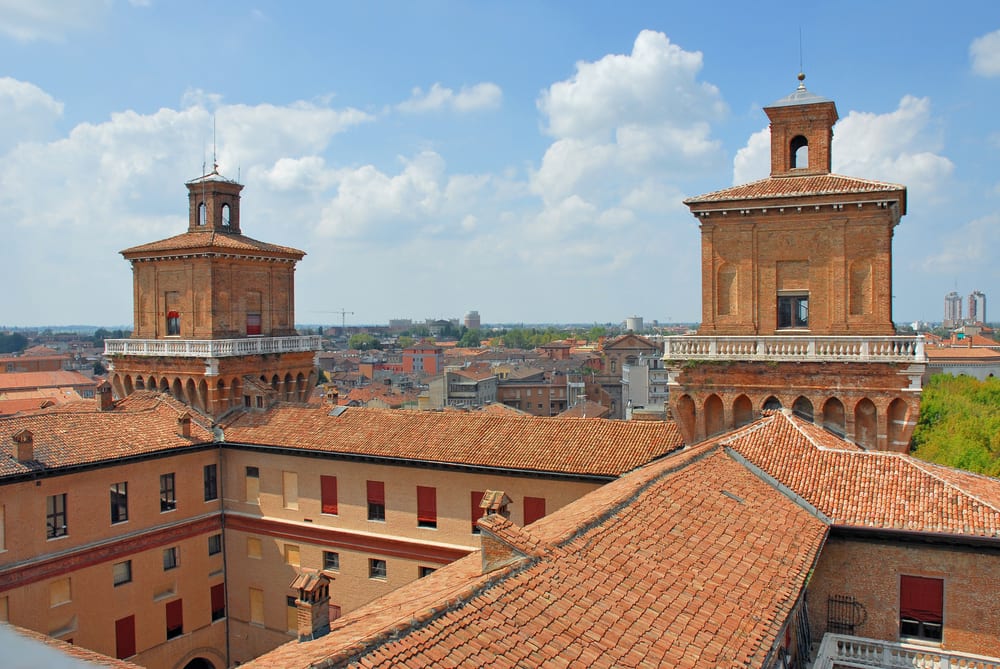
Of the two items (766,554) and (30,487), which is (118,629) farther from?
(766,554)

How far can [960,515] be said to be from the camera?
1425cm

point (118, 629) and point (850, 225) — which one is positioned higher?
point (850, 225)

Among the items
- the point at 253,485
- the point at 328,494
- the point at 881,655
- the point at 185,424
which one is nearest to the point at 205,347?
the point at 185,424

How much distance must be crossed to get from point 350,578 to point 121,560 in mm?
7291

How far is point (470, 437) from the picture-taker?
24484 millimetres

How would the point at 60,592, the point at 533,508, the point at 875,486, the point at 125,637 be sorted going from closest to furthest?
the point at 875,486, the point at 60,592, the point at 533,508, the point at 125,637

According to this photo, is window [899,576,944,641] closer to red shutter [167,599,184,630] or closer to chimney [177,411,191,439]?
red shutter [167,599,184,630]

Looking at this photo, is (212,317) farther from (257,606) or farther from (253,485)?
(257,606)

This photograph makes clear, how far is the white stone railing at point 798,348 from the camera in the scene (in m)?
19.0

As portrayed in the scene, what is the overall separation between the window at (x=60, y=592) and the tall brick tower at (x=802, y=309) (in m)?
18.8

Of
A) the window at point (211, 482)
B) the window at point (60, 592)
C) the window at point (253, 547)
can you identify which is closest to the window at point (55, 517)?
the window at point (60, 592)

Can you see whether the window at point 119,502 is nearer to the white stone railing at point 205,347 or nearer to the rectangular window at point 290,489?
the rectangular window at point 290,489

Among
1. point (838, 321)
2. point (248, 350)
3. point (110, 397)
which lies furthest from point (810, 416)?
point (110, 397)

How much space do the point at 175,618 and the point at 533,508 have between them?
13220mm
